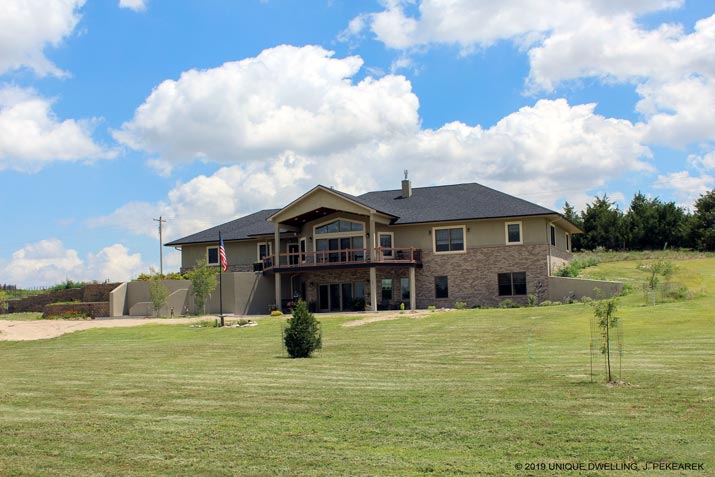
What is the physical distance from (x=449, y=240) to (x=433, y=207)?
2.92 metres

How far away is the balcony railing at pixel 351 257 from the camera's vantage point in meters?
39.5

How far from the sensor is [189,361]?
1873 centimetres

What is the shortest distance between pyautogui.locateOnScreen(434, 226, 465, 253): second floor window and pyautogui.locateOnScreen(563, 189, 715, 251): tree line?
24154mm

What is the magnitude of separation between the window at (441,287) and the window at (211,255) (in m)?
15.8

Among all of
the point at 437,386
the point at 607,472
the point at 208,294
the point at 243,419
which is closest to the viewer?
the point at 607,472

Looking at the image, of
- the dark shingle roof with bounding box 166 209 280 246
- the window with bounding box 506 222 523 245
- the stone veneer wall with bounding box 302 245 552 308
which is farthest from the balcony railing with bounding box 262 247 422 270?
the window with bounding box 506 222 523 245

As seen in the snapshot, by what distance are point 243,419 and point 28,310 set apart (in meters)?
42.7

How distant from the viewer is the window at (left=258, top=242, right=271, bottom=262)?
46.3 meters

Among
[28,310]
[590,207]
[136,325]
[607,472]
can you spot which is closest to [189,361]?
[607,472]

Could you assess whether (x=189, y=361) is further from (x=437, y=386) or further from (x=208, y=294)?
(x=208, y=294)

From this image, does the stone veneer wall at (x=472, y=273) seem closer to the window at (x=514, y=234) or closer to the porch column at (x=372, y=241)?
the window at (x=514, y=234)

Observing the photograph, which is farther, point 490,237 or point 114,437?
point 490,237

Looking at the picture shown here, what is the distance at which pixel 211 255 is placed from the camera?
159ft

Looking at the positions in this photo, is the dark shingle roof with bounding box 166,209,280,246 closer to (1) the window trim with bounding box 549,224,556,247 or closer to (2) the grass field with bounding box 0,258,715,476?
(1) the window trim with bounding box 549,224,556,247
